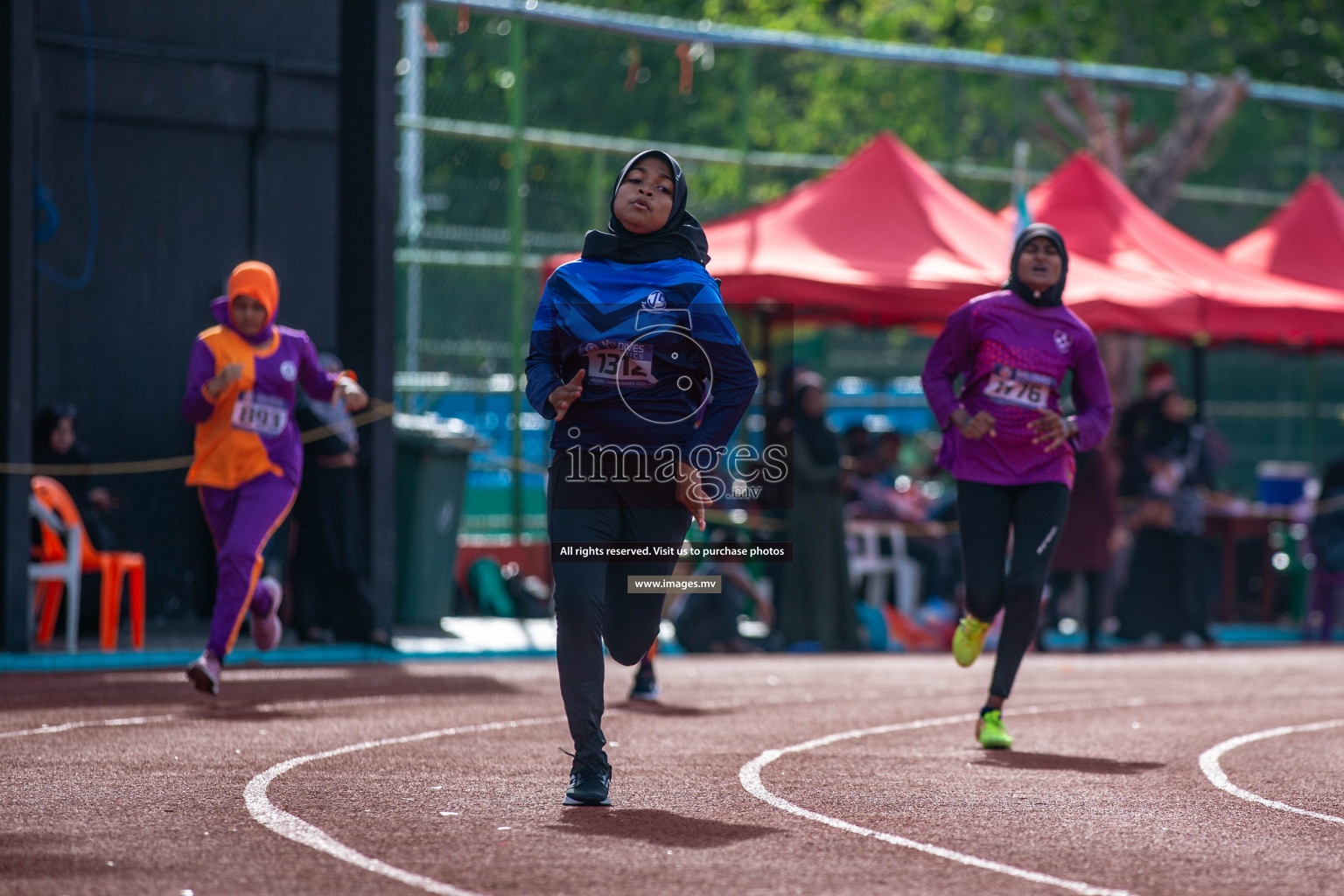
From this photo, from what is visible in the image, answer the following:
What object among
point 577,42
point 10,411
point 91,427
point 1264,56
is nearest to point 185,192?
point 91,427

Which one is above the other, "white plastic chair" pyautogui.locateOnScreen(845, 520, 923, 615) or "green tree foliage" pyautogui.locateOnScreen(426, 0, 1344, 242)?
"green tree foliage" pyautogui.locateOnScreen(426, 0, 1344, 242)

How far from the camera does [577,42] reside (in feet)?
→ 59.9

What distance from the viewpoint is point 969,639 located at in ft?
29.5

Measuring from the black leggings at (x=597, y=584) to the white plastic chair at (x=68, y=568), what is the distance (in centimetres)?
745

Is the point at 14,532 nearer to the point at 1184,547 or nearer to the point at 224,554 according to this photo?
the point at 224,554

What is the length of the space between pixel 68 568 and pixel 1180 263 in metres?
9.67

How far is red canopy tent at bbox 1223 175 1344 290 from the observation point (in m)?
19.4

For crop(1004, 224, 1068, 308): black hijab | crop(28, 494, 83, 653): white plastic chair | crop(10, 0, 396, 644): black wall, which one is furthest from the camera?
crop(10, 0, 396, 644): black wall

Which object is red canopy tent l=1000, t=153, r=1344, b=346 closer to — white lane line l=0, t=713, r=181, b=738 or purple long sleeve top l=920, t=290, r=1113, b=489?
purple long sleeve top l=920, t=290, r=1113, b=489

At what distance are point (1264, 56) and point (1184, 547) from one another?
15.4 m

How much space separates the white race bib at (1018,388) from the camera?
888 centimetres

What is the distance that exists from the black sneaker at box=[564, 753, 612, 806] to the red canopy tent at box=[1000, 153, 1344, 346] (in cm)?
1098

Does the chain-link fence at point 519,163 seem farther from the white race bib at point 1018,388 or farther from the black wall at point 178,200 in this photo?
the white race bib at point 1018,388

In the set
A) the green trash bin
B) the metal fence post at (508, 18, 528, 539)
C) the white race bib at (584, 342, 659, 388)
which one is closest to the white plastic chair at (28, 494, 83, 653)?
the green trash bin
